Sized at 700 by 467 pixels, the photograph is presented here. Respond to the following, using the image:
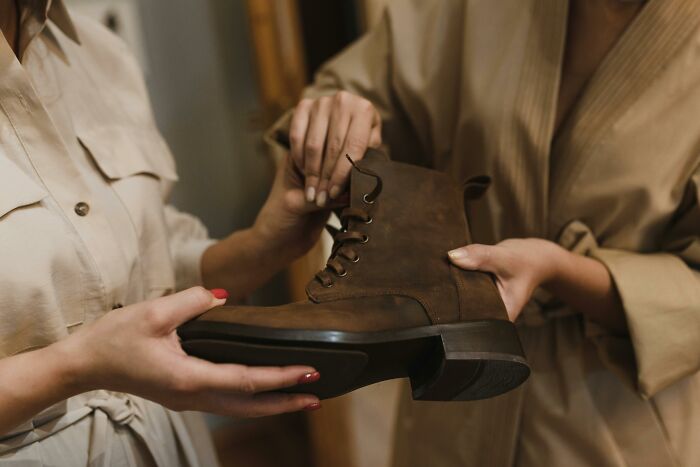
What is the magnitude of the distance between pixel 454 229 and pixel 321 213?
19cm

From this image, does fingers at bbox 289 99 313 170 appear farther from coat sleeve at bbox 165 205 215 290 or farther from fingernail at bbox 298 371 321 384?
fingernail at bbox 298 371 321 384

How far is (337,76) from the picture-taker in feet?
3.29

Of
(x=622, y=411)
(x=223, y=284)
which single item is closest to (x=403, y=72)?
(x=223, y=284)

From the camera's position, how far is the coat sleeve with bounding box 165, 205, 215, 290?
2.90 feet

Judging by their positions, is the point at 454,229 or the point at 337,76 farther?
the point at 337,76

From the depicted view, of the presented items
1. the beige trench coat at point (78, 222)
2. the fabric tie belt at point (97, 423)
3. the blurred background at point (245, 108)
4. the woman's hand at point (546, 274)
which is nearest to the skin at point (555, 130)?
the woman's hand at point (546, 274)

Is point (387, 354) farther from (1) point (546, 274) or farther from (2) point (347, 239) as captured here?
Result: (1) point (546, 274)

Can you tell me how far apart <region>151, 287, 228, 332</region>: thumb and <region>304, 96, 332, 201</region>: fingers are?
23 centimetres

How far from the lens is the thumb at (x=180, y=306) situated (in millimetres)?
543

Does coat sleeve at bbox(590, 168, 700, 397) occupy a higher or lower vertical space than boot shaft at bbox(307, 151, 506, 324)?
lower

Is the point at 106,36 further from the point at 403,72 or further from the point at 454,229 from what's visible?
the point at 454,229

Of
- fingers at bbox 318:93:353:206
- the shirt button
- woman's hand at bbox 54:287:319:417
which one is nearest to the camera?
woman's hand at bbox 54:287:319:417

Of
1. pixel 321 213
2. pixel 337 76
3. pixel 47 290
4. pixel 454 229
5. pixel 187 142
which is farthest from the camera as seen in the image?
pixel 187 142

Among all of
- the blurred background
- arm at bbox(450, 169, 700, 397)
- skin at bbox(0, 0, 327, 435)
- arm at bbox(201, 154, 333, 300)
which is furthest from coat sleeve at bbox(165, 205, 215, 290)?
the blurred background
